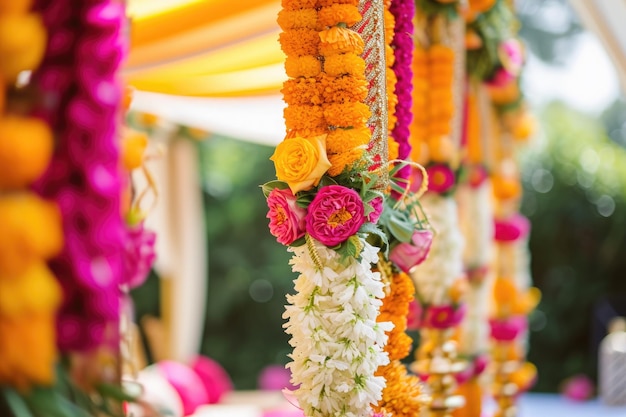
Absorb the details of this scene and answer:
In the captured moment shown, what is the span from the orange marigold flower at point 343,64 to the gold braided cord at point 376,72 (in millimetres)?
158

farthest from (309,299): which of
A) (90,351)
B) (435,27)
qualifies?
(435,27)

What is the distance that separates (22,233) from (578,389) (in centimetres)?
721

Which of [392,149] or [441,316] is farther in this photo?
[441,316]

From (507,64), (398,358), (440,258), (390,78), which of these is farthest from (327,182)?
(507,64)

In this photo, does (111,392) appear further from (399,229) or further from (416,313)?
(416,313)

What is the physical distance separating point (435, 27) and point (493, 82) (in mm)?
912

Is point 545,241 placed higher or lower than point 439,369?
higher

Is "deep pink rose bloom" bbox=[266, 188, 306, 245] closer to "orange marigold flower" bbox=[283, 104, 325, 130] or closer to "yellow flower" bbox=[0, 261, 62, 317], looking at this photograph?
"orange marigold flower" bbox=[283, 104, 325, 130]

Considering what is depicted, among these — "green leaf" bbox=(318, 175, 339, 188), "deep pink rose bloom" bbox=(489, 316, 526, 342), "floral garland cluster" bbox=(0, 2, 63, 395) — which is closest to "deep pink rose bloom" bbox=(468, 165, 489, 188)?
"deep pink rose bloom" bbox=(489, 316, 526, 342)

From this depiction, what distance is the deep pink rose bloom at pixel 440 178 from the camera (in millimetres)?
3518

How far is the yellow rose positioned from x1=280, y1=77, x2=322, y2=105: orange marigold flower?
0.35 ft

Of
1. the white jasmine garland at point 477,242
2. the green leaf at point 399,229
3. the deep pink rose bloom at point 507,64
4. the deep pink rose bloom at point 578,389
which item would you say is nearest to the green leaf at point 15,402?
the green leaf at point 399,229

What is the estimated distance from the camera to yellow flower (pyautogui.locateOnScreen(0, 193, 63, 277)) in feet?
3.80

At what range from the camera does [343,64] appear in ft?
7.04
